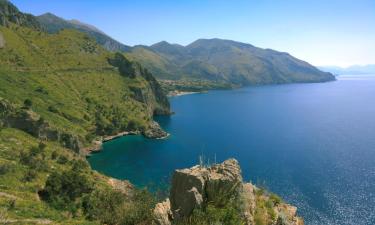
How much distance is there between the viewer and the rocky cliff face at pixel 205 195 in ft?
97.0

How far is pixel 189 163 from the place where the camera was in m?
143

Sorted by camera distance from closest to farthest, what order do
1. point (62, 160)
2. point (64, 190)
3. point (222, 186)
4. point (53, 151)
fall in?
1. point (222, 186)
2. point (64, 190)
3. point (62, 160)
4. point (53, 151)

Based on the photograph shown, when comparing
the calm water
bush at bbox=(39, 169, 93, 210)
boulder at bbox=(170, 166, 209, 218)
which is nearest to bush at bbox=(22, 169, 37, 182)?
bush at bbox=(39, 169, 93, 210)

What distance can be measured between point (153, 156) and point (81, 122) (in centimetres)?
4090

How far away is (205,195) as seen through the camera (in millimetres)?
30922

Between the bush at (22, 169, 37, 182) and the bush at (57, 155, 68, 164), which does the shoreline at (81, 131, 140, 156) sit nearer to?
the bush at (57, 155, 68, 164)

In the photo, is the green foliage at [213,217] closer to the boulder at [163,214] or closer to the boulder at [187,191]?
the boulder at [187,191]

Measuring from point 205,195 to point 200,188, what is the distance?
0.93 m

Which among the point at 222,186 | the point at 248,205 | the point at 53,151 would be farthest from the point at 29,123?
the point at 248,205

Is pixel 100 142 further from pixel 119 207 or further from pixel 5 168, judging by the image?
pixel 119 207

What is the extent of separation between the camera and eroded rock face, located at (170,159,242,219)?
97.5ft

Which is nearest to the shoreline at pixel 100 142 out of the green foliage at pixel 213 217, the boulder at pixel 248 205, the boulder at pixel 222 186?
the boulder at pixel 248 205

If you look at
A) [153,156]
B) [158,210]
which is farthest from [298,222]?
[153,156]

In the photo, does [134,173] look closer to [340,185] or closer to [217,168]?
[340,185]
